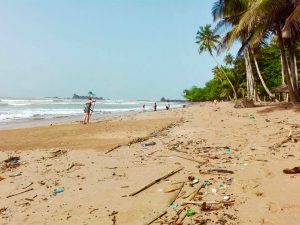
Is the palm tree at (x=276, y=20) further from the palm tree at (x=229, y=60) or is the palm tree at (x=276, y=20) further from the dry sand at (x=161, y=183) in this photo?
the palm tree at (x=229, y=60)

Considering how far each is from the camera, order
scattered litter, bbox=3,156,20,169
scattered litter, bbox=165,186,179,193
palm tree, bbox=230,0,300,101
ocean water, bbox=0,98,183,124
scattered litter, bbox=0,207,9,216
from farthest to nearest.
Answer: ocean water, bbox=0,98,183,124, palm tree, bbox=230,0,300,101, scattered litter, bbox=3,156,20,169, scattered litter, bbox=165,186,179,193, scattered litter, bbox=0,207,9,216

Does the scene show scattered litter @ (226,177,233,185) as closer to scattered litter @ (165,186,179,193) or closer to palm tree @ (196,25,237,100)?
scattered litter @ (165,186,179,193)

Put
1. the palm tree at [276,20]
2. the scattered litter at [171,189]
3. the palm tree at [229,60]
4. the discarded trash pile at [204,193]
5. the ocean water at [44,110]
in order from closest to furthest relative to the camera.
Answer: the discarded trash pile at [204,193] < the scattered litter at [171,189] < the palm tree at [276,20] < the ocean water at [44,110] < the palm tree at [229,60]

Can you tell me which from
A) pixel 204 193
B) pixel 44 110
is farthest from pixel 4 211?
pixel 44 110

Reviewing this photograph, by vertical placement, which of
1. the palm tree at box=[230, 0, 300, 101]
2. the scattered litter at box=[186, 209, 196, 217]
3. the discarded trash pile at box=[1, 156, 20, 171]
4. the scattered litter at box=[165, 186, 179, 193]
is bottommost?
the discarded trash pile at box=[1, 156, 20, 171]

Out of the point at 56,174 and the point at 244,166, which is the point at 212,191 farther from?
the point at 56,174

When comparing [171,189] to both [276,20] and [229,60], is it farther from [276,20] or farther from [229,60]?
[229,60]

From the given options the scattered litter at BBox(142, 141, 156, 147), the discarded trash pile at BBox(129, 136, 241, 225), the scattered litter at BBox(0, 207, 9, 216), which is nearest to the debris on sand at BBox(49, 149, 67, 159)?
the scattered litter at BBox(142, 141, 156, 147)

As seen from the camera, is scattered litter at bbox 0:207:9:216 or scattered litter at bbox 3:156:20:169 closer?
scattered litter at bbox 0:207:9:216

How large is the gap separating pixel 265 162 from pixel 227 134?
3844mm

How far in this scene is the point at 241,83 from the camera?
175ft

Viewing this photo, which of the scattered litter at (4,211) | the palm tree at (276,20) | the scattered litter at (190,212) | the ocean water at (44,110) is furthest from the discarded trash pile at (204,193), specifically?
the ocean water at (44,110)

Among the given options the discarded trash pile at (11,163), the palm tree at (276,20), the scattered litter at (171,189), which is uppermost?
the palm tree at (276,20)

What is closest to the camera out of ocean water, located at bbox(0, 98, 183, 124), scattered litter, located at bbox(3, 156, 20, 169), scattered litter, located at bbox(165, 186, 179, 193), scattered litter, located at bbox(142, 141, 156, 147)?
scattered litter, located at bbox(165, 186, 179, 193)
